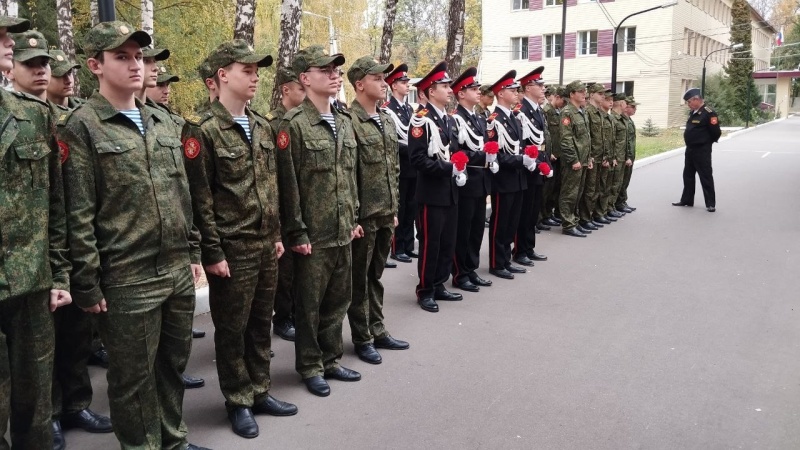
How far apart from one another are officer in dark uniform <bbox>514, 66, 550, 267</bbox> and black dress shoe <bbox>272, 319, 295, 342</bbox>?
3.47 m

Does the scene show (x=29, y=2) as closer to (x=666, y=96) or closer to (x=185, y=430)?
(x=185, y=430)

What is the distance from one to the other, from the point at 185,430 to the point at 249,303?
73cm

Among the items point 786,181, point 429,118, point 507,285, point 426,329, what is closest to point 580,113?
point 507,285

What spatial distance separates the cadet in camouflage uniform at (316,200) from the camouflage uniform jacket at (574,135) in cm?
559

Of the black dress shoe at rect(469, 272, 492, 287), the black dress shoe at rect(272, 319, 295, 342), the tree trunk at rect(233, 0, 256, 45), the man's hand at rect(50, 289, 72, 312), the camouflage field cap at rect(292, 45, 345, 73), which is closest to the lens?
the man's hand at rect(50, 289, 72, 312)

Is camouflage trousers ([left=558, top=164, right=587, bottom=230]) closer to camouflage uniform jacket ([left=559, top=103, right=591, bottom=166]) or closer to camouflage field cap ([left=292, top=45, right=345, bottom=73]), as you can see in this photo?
camouflage uniform jacket ([left=559, top=103, right=591, bottom=166])

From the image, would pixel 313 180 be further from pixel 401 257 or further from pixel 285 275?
pixel 401 257

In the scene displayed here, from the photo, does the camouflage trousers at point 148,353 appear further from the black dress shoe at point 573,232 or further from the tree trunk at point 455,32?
the tree trunk at point 455,32

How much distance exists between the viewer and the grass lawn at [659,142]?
2500 cm

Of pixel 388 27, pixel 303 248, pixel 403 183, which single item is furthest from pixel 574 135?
pixel 303 248

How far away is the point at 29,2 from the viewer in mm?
14977

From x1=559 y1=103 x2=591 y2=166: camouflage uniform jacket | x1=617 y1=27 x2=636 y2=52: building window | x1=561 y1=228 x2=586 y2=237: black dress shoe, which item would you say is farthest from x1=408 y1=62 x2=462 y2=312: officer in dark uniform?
x1=617 y1=27 x2=636 y2=52: building window

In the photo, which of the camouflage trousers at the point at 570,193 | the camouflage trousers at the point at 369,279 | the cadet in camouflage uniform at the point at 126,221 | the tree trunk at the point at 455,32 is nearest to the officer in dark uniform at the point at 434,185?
the camouflage trousers at the point at 369,279

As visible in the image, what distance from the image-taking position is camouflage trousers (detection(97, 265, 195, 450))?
315 centimetres
